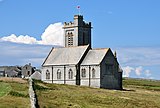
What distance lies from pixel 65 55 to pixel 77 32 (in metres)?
8.50

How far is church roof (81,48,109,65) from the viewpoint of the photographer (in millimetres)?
93088

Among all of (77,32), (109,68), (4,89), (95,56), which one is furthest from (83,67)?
(4,89)

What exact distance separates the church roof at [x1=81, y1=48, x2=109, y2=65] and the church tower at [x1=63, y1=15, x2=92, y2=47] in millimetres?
10492

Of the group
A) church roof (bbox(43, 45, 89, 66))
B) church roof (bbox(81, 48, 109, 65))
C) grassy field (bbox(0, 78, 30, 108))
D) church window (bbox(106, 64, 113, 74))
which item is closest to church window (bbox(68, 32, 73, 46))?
church roof (bbox(43, 45, 89, 66))

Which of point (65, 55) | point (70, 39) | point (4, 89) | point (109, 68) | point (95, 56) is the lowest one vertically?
point (4, 89)

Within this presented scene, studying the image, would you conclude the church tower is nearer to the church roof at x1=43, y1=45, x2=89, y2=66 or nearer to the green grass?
the church roof at x1=43, y1=45, x2=89, y2=66

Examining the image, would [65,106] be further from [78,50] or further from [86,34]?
[86,34]

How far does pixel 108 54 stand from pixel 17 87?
3539 cm

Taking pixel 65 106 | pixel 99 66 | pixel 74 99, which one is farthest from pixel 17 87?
pixel 99 66

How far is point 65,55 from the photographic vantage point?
98438 millimetres

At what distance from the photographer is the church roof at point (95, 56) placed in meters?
93.1

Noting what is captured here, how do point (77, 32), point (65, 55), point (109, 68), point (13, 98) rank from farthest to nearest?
point (77, 32)
point (65, 55)
point (109, 68)
point (13, 98)

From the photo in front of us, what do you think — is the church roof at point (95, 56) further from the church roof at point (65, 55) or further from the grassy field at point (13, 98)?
the grassy field at point (13, 98)

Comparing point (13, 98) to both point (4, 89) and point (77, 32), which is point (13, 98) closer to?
point (4, 89)
